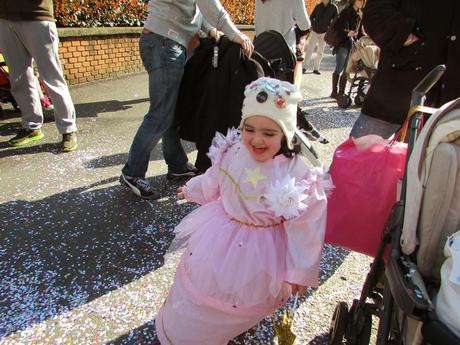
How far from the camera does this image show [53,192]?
293cm

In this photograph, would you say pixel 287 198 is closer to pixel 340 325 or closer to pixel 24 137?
pixel 340 325

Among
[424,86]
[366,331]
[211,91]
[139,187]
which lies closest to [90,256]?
[139,187]

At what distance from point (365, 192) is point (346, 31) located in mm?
5134

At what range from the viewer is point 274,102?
5.04ft

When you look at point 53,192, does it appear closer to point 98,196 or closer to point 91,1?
point 98,196

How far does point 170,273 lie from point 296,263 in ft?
3.12

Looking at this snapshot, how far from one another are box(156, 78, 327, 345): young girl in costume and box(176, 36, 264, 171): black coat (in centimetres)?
80

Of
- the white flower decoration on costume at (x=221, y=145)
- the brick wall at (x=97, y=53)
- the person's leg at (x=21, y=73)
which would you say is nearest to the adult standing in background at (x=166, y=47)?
the white flower decoration on costume at (x=221, y=145)

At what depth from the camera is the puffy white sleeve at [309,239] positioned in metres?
1.50

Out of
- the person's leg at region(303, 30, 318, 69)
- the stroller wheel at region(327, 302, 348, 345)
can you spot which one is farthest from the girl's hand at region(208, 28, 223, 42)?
the person's leg at region(303, 30, 318, 69)

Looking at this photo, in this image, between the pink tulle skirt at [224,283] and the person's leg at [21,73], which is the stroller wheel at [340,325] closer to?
the pink tulle skirt at [224,283]

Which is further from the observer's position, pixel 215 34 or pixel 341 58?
pixel 341 58

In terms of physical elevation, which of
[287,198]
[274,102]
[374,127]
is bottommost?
[287,198]

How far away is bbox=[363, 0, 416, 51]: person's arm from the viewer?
1921mm
